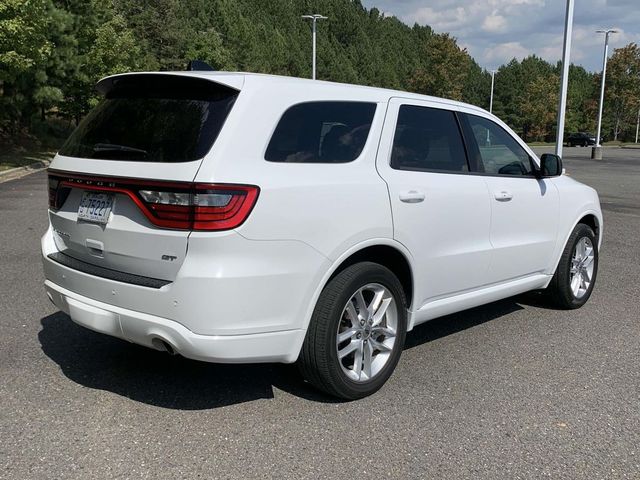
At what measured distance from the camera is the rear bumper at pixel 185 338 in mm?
3029

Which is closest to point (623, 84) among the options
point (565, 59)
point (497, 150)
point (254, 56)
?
point (254, 56)

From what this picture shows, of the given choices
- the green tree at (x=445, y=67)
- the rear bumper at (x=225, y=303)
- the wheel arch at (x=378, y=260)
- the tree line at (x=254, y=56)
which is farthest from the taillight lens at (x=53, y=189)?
the green tree at (x=445, y=67)

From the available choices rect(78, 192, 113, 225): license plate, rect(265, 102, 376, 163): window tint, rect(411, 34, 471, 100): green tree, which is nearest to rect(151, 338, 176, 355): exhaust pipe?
rect(78, 192, 113, 225): license plate

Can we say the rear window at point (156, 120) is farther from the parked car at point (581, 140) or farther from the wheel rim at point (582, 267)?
the parked car at point (581, 140)

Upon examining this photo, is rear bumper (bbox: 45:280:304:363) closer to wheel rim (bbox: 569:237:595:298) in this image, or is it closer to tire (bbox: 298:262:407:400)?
tire (bbox: 298:262:407:400)

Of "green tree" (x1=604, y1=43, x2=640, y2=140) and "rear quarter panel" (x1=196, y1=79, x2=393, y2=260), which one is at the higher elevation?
"green tree" (x1=604, y1=43, x2=640, y2=140)

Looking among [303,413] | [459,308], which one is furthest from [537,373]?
[303,413]

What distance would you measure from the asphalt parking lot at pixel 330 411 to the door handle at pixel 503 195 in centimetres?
108

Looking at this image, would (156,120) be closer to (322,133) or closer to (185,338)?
(322,133)

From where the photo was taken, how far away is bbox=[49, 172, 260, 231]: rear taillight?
9.63 feet

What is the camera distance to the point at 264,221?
3020 mm

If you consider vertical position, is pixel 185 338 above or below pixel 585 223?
below

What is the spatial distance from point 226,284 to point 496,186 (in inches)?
94.7

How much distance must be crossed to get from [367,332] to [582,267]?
2955mm
